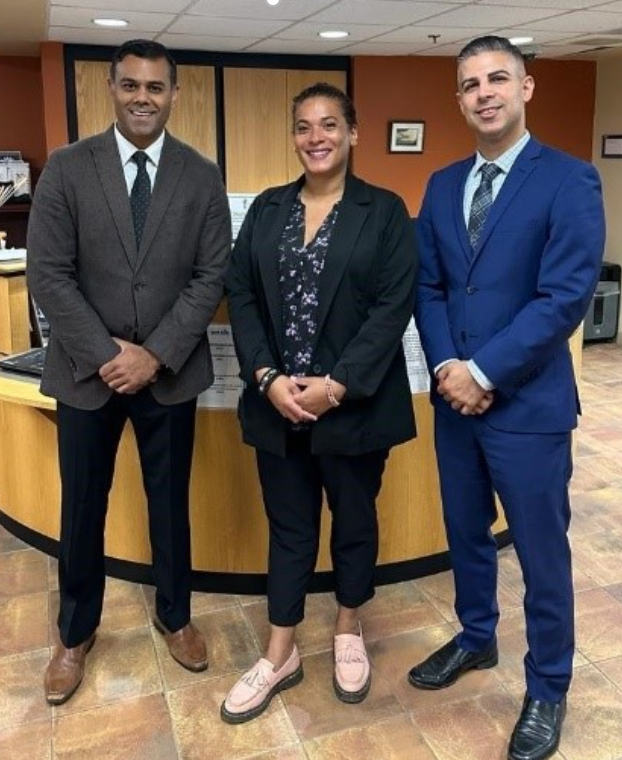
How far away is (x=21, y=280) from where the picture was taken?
12.6 feet

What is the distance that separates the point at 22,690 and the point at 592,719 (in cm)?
149

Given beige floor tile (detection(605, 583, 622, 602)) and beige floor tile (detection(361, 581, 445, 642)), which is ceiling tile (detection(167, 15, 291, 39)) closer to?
beige floor tile (detection(361, 581, 445, 642))

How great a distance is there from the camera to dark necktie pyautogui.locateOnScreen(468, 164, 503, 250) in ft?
5.87

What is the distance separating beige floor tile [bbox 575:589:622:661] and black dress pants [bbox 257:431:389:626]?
73cm

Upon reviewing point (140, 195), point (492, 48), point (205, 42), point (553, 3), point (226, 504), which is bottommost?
point (226, 504)

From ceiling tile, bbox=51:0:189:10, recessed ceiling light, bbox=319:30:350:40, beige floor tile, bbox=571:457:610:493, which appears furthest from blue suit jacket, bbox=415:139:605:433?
A: recessed ceiling light, bbox=319:30:350:40

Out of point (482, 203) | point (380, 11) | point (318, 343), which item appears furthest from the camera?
point (380, 11)

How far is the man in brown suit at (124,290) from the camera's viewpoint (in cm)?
191

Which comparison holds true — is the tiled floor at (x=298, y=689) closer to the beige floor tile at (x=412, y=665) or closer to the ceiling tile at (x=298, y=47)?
the beige floor tile at (x=412, y=665)

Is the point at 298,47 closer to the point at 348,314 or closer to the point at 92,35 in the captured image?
the point at 92,35

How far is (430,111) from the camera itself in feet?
23.5

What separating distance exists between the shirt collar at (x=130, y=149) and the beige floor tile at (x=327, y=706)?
1.42 metres

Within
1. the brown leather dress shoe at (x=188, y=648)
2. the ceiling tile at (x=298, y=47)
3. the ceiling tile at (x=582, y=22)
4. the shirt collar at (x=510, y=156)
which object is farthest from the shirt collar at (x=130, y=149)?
the ceiling tile at (x=298, y=47)

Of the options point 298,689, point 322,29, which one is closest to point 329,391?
point 298,689
